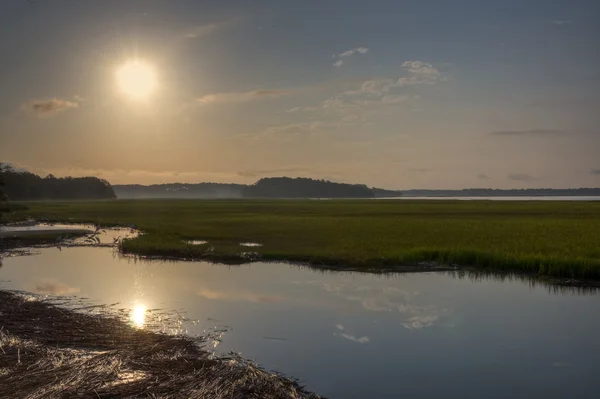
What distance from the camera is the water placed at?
11648mm

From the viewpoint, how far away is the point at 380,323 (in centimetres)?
1666

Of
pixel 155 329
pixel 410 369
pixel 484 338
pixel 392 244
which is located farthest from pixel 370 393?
pixel 392 244

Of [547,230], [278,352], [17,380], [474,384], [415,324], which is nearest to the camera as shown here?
[17,380]

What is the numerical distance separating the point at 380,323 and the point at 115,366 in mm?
9080

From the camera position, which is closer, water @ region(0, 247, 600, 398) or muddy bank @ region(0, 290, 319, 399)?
muddy bank @ region(0, 290, 319, 399)

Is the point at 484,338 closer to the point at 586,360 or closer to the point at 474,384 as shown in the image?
the point at 586,360

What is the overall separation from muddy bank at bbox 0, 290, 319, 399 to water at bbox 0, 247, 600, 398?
3.82 feet

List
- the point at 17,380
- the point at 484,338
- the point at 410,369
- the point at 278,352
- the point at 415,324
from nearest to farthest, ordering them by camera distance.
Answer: the point at 17,380
the point at 410,369
the point at 278,352
the point at 484,338
the point at 415,324

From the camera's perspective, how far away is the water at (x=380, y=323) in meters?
11.6

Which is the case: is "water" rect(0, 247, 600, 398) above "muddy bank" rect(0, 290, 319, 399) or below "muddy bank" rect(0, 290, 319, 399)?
below

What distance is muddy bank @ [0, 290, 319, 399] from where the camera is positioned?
10.0 m

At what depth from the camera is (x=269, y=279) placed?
25.3 meters

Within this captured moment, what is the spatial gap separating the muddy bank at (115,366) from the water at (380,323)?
1.16 m

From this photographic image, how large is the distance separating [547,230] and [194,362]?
138 ft
